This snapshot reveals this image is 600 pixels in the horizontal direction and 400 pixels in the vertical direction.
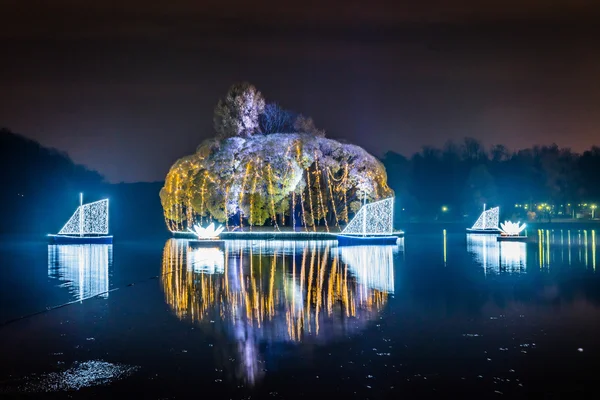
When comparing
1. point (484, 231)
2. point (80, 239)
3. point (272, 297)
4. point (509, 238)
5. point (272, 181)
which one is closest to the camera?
point (272, 297)

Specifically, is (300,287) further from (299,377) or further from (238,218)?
(238,218)

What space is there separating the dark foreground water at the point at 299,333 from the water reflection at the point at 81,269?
15cm

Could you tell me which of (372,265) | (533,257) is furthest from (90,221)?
(533,257)

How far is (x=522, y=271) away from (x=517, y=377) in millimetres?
11946

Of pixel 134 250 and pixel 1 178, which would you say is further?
pixel 1 178

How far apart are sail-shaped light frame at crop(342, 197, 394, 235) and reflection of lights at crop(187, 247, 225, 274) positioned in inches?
284

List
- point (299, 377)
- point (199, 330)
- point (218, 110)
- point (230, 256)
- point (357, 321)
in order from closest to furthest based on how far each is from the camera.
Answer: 1. point (299, 377)
2. point (199, 330)
3. point (357, 321)
4. point (230, 256)
5. point (218, 110)

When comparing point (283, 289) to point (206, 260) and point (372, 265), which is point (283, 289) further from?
point (206, 260)

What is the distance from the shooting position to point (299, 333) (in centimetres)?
909

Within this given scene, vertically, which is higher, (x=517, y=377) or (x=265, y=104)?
(x=265, y=104)

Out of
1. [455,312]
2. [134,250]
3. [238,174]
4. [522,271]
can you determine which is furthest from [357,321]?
[238,174]

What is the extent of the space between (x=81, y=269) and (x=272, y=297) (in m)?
8.53

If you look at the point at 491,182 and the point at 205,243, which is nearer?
the point at 205,243

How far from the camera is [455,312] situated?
1111 centimetres
